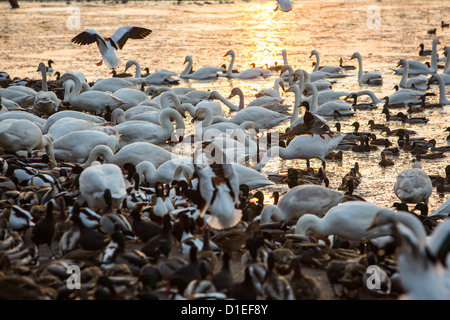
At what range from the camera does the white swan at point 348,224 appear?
7008 mm

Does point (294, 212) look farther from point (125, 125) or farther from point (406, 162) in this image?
point (125, 125)

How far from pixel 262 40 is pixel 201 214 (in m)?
19.9

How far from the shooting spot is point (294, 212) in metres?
8.03

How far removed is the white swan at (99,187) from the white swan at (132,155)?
2173 mm

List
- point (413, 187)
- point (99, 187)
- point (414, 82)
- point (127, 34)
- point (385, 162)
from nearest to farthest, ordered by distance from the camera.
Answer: point (99, 187) → point (413, 187) → point (385, 162) → point (127, 34) → point (414, 82)

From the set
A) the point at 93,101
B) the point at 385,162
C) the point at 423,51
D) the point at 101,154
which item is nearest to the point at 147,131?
the point at 101,154

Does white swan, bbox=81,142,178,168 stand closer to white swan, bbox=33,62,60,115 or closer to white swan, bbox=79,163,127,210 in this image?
white swan, bbox=79,163,127,210

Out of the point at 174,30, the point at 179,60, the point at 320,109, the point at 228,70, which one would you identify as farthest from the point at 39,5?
the point at 320,109

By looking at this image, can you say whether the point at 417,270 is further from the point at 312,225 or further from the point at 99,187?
the point at 99,187

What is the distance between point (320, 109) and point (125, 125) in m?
4.46

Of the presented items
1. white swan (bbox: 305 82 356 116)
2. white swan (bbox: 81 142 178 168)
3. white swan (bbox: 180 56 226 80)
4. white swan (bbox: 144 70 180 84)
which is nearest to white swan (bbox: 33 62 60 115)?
white swan (bbox: 81 142 178 168)

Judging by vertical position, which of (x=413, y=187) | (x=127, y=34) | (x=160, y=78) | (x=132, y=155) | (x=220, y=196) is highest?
(x=127, y=34)

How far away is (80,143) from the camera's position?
10.3 meters

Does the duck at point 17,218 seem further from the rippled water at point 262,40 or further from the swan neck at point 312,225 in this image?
the rippled water at point 262,40
